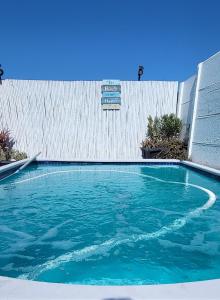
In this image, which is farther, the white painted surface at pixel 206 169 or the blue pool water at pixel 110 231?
the white painted surface at pixel 206 169

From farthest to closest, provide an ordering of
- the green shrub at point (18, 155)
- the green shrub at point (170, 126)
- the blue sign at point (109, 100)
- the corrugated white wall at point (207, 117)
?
the blue sign at point (109, 100) → the green shrub at point (170, 126) → the green shrub at point (18, 155) → the corrugated white wall at point (207, 117)

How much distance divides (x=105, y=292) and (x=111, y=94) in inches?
428

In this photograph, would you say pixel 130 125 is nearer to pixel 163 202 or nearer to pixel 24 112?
pixel 24 112

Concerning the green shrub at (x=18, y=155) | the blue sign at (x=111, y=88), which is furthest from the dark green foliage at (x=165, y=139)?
the green shrub at (x=18, y=155)

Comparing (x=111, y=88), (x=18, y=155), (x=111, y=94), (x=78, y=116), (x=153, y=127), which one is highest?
(x=111, y=88)

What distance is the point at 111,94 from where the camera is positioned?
12211 millimetres

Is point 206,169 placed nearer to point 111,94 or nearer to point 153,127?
point 153,127

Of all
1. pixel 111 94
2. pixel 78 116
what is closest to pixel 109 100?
pixel 111 94

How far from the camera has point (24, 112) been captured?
12141 mm

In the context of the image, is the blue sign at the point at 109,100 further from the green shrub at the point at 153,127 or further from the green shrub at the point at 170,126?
the green shrub at the point at 170,126

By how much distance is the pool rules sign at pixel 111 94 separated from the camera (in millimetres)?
12156

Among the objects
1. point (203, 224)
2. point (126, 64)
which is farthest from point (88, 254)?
point (126, 64)

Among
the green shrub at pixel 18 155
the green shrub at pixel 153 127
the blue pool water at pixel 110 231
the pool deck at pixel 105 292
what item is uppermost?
the green shrub at pixel 153 127

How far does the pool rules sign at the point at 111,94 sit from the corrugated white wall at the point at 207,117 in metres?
3.27
